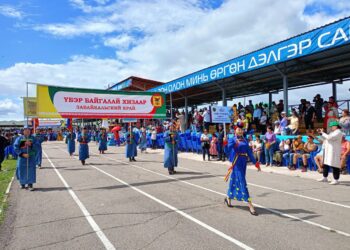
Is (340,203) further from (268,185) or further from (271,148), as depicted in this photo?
(271,148)

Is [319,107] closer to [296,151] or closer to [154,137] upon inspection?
[296,151]

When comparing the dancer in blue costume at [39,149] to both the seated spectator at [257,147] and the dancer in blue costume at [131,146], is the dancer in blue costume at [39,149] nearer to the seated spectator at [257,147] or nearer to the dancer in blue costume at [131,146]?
the dancer in blue costume at [131,146]

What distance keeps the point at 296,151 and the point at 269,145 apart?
4.30ft

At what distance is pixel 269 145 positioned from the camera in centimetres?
1345

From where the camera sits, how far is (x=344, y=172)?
35.8 ft

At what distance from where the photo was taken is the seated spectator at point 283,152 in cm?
1295

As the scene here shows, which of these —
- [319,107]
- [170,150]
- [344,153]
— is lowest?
[344,153]

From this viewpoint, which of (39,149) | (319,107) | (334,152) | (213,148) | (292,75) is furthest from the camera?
(213,148)

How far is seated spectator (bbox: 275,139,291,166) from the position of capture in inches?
510

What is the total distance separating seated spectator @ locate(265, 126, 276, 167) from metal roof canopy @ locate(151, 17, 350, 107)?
309 cm

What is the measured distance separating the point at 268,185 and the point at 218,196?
223 centimetres

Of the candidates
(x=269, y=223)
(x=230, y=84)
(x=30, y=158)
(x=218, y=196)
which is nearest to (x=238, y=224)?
(x=269, y=223)

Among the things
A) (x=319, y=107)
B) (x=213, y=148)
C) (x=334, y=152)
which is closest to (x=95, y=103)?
(x=213, y=148)

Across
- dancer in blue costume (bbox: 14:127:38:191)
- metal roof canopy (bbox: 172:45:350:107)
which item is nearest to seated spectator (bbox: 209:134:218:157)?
metal roof canopy (bbox: 172:45:350:107)
